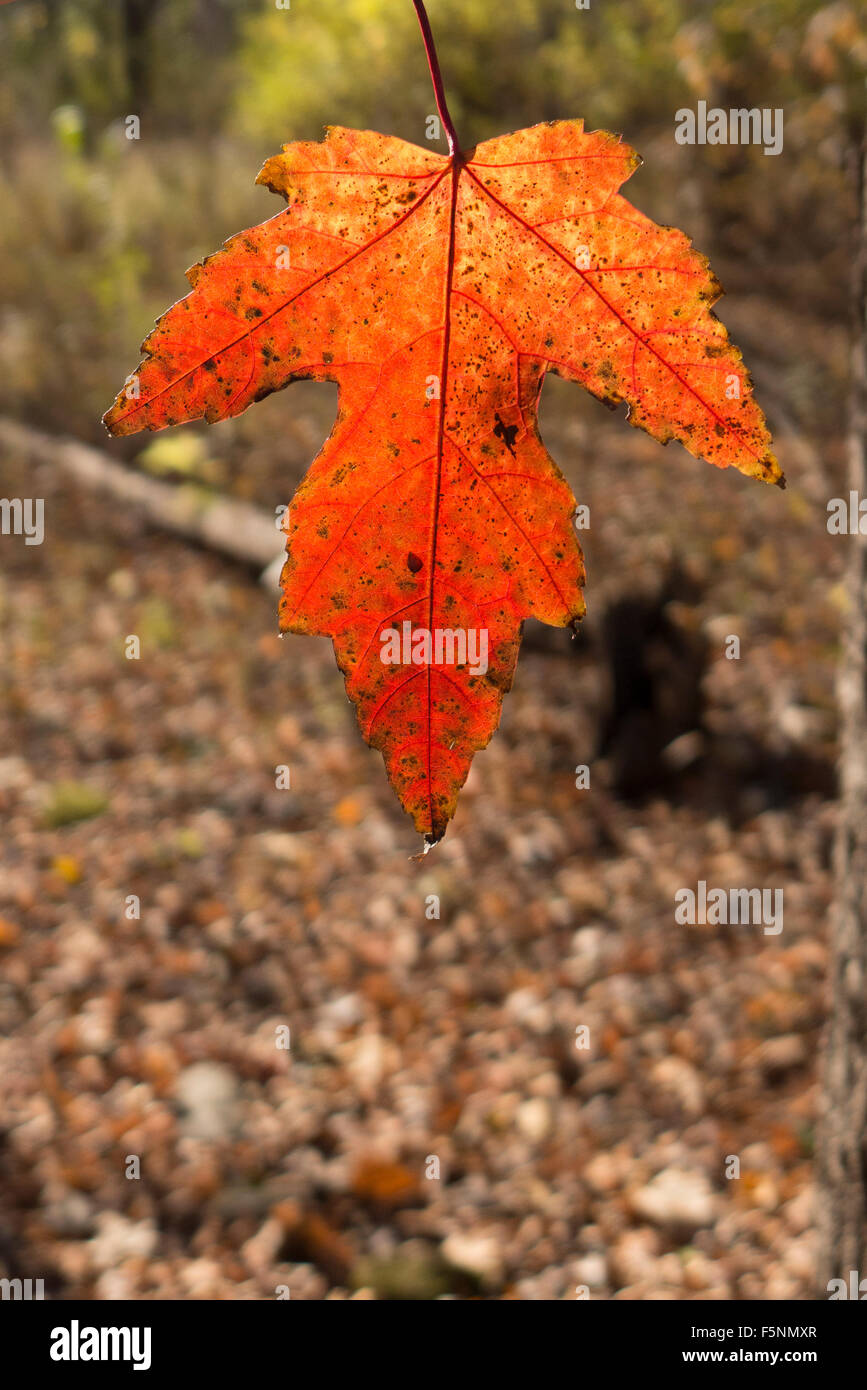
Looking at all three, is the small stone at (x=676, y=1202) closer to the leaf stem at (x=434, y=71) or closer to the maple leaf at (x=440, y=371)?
the maple leaf at (x=440, y=371)

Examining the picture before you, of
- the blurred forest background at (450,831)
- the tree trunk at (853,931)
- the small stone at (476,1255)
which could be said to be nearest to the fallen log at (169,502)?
the blurred forest background at (450,831)

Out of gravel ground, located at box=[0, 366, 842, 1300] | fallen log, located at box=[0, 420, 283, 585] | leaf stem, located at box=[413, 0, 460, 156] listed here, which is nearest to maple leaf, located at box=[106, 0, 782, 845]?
leaf stem, located at box=[413, 0, 460, 156]

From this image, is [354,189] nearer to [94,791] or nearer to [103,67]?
[94,791]

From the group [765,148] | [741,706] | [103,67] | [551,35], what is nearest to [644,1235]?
[741,706]

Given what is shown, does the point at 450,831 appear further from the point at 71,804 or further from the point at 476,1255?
the point at 476,1255

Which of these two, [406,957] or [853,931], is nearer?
[853,931]

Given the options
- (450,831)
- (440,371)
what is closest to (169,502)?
(450,831)
